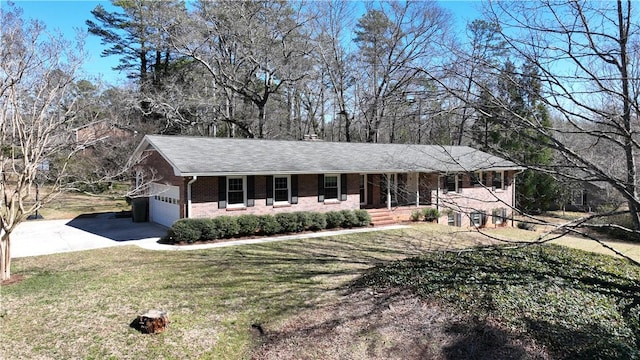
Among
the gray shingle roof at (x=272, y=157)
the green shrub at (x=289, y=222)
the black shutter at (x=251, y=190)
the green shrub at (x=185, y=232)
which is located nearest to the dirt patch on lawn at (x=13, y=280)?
the green shrub at (x=185, y=232)

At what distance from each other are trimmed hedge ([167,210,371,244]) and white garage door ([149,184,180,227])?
199cm

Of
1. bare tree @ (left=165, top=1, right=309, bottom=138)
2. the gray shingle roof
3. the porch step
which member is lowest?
the porch step

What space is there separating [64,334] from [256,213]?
9.62m

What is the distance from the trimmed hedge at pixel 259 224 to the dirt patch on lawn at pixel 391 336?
25.1 ft

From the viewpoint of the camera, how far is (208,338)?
560cm

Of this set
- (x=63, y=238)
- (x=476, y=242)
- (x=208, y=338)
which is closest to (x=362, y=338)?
(x=208, y=338)

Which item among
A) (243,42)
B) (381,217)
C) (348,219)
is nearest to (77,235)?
(348,219)

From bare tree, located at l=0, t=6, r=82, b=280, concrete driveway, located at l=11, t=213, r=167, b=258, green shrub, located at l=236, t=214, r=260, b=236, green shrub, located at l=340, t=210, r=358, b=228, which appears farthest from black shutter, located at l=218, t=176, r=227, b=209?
bare tree, located at l=0, t=6, r=82, b=280

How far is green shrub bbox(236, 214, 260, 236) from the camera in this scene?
1377 cm

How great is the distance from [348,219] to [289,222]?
2873 mm

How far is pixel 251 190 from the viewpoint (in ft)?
49.1

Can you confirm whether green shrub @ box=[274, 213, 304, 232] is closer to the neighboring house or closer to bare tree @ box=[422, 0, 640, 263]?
the neighboring house

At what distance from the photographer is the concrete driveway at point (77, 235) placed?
470 inches

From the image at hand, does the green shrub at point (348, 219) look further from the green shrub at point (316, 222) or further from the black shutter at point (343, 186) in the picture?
the black shutter at point (343, 186)
